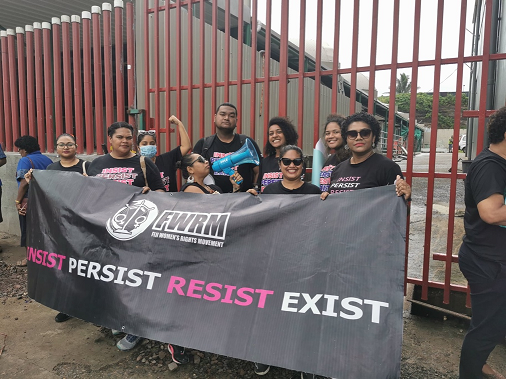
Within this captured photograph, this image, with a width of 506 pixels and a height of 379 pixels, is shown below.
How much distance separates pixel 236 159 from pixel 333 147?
912 mm

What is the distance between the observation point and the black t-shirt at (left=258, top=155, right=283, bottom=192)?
3168 millimetres

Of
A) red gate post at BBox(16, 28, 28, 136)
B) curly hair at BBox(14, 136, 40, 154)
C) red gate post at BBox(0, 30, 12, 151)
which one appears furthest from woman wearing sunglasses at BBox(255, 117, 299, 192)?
red gate post at BBox(0, 30, 12, 151)

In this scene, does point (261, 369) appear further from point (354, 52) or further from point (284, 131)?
point (354, 52)

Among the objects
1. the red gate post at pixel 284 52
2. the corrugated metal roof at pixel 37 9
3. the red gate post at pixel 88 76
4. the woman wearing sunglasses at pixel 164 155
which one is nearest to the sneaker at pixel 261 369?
the woman wearing sunglasses at pixel 164 155

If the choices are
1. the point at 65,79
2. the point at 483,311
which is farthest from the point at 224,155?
the point at 65,79

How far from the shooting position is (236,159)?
11.5 ft

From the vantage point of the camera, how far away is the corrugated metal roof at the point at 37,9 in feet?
23.2

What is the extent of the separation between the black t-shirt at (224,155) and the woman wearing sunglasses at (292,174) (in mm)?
886

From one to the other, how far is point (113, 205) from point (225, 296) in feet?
4.12

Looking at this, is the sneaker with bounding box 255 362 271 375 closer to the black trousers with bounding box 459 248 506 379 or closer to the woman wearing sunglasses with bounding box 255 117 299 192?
the black trousers with bounding box 459 248 506 379

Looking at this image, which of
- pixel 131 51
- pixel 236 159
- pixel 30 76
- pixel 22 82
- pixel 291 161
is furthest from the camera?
pixel 22 82

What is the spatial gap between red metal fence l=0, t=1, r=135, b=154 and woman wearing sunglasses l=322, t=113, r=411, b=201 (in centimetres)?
346

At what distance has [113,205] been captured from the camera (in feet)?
9.69

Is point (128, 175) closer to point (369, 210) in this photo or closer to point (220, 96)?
point (369, 210)
